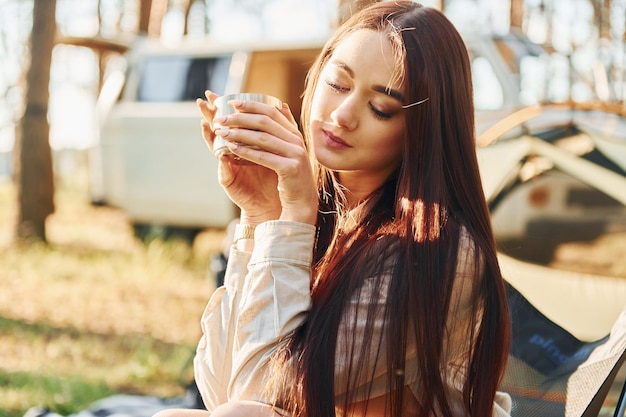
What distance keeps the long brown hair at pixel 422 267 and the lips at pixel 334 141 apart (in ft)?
0.41

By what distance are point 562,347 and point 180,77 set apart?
5456mm

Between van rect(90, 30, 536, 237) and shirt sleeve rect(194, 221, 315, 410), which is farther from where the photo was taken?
van rect(90, 30, 536, 237)

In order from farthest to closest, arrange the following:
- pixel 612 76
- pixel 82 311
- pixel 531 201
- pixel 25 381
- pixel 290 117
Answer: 1. pixel 612 76
2. pixel 82 311
3. pixel 25 381
4. pixel 531 201
5. pixel 290 117

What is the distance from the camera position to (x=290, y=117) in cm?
157

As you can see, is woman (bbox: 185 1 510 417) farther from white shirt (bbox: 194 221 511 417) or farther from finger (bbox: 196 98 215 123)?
finger (bbox: 196 98 215 123)

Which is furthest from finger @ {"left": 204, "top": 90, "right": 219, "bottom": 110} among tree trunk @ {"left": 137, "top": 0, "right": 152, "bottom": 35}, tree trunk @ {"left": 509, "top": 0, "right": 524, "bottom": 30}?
tree trunk @ {"left": 509, "top": 0, "right": 524, "bottom": 30}

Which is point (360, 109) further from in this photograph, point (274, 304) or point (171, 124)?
point (171, 124)

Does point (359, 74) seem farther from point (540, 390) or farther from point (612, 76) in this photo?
point (612, 76)

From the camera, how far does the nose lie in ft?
4.67

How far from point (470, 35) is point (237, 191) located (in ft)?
13.8

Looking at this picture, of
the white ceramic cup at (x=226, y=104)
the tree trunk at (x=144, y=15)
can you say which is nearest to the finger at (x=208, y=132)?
the white ceramic cup at (x=226, y=104)

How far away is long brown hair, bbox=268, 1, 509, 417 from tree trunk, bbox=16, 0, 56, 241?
5.76m

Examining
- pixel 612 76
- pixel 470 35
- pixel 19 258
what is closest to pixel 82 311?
pixel 19 258

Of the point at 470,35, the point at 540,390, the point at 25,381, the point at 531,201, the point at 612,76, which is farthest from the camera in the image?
the point at 612,76
